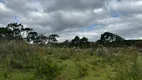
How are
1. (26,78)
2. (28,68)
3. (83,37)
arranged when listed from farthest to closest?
1. (83,37)
2. (28,68)
3. (26,78)

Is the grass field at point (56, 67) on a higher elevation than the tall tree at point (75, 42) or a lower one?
lower

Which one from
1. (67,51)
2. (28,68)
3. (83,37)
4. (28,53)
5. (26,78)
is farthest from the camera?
(83,37)

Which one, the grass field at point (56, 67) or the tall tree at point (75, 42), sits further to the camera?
the tall tree at point (75, 42)

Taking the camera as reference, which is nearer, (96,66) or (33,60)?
(33,60)

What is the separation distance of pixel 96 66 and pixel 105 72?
1012 mm

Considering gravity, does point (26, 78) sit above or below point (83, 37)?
below

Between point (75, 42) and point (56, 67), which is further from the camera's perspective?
point (75, 42)

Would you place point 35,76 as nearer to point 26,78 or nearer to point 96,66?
point 26,78

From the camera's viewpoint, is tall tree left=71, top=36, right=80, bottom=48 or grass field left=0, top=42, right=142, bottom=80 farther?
tall tree left=71, top=36, right=80, bottom=48

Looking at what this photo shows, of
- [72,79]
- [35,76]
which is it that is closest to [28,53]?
[35,76]

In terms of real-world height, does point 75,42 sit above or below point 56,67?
above

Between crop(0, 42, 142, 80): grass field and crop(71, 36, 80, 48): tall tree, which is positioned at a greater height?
crop(71, 36, 80, 48): tall tree

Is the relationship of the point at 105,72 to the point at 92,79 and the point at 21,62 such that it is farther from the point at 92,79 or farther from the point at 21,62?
the point at 21,62

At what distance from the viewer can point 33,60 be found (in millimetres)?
9672
